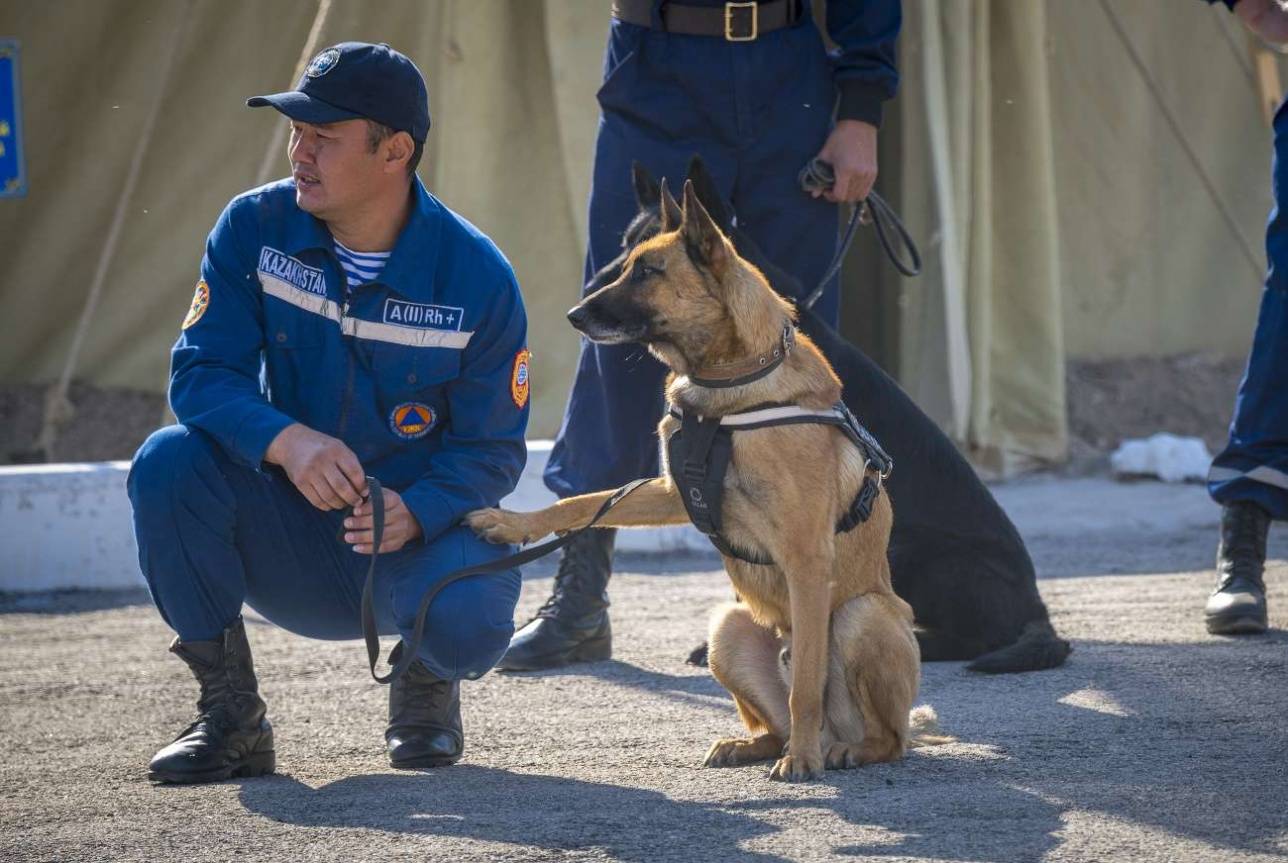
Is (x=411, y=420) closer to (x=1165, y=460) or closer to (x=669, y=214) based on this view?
(x=669, y=214)

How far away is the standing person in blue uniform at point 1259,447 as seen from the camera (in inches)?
175

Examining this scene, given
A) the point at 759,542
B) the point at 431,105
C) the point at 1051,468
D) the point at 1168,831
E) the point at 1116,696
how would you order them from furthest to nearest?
the point at 1051,468
the point at 431,105
the point at 1116,696
the point at 759,542
the point at 1168,831

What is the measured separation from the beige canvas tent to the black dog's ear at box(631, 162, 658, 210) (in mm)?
2869

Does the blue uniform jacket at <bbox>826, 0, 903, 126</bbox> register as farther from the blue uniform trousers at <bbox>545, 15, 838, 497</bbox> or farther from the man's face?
the man's face

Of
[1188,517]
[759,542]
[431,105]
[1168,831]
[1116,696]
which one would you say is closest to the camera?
[1168,831]

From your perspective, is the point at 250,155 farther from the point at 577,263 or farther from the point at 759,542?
the point at 759,542

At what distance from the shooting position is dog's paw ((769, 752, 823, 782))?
3.18 meters

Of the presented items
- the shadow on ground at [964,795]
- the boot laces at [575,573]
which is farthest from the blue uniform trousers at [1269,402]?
the boot laces at [575,573]

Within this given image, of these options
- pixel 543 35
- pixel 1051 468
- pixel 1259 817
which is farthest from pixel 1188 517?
pixel 1259 817

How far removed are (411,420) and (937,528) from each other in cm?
151

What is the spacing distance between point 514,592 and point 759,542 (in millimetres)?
542

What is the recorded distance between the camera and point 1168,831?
2695 mm

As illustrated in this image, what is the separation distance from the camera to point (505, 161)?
7168mm

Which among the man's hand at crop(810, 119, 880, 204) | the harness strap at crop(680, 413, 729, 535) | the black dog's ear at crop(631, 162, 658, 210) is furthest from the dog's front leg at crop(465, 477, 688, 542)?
the man's hand at crop(810, 119, 880, 204)
